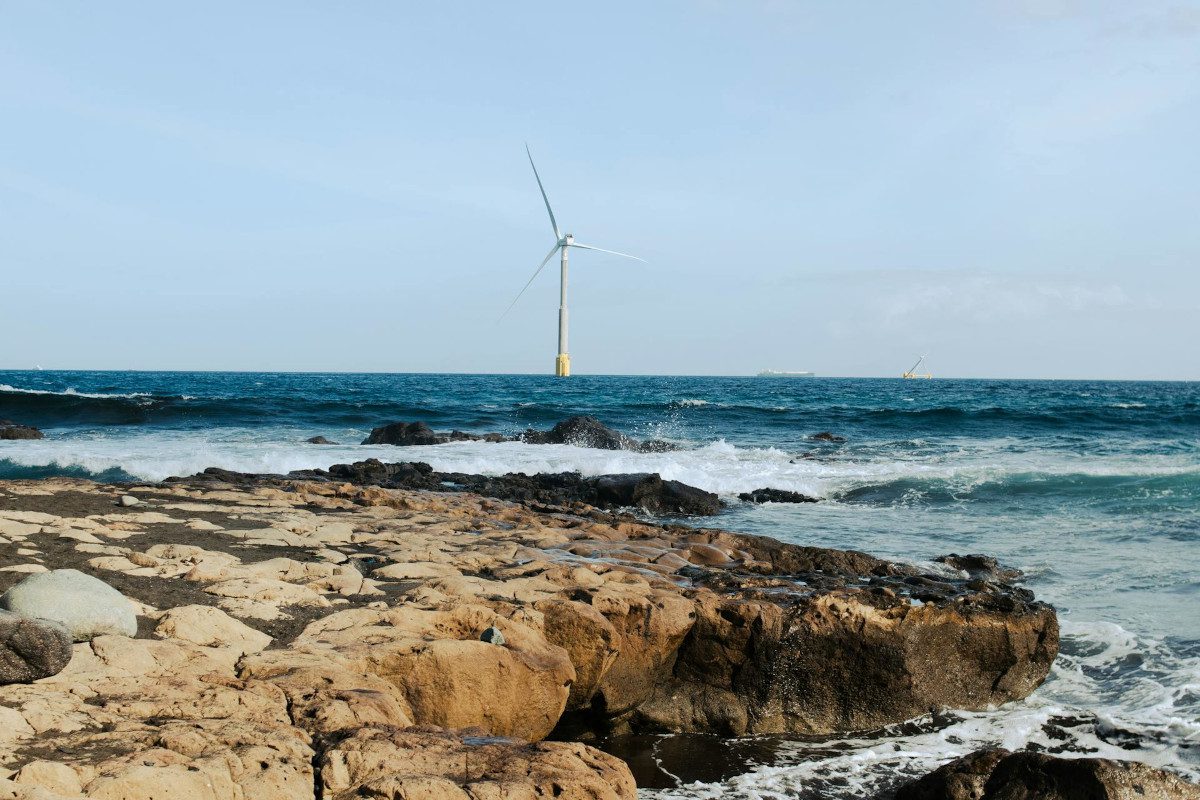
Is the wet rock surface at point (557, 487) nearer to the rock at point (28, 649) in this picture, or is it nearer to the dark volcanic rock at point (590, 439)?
the dark volcanic rock at point (590, 439)

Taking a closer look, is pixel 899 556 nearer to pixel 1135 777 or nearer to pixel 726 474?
pixel 1135 777

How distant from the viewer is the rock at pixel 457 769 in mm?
3131

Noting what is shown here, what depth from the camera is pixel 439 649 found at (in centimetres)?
Result: 469

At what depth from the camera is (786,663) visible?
6.13 m

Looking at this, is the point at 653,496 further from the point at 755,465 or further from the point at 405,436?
the point at 405,436

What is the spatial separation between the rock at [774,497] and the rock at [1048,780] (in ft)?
36.9

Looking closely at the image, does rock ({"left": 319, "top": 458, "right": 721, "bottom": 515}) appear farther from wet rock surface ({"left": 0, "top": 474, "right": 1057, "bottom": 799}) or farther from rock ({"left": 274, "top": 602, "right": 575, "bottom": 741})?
rock ({"left": 274, "top": 602, "right": 575, "bottom": 741})

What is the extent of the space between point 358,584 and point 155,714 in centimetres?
230

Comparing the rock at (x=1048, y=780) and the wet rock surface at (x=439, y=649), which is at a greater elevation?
the wet rock surface at (x=439, y=649)

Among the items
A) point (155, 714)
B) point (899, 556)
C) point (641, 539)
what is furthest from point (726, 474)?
point (155, 714)

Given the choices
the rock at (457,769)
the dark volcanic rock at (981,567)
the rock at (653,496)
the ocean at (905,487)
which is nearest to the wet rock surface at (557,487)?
the rock at (653,496)

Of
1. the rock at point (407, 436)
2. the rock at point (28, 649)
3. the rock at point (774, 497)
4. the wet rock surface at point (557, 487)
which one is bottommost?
the rock at point (774, 497)

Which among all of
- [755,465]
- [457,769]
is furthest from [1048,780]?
[755,465]

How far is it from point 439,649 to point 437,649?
0.04 feet
